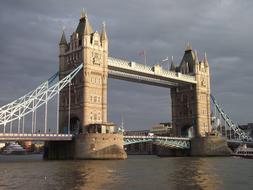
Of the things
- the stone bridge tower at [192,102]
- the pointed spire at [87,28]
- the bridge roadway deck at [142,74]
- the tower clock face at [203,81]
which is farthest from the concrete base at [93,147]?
the tower clock face at [203,81]

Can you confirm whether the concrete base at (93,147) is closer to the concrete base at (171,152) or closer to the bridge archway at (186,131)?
the concrete base at (171,152)

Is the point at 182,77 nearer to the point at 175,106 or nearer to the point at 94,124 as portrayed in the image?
the point at 175,106

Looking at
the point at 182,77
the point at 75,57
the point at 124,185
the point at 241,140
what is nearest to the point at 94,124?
the point at 75,57

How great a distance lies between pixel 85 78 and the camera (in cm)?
8544

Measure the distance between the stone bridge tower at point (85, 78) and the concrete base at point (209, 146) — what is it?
1299 inches

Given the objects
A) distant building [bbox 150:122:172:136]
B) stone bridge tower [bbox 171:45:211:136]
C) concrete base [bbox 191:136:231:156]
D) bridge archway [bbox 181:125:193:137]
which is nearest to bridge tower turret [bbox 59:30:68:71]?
stone bridge tower [bbox 171:45:211:136]

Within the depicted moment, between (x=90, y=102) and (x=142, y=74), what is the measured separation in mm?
18388

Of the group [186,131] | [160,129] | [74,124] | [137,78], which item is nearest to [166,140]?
[137,78]

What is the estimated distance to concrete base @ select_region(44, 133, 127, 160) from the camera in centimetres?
7669

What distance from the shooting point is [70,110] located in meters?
89.1

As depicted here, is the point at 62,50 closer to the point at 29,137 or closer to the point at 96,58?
the point at 96,58

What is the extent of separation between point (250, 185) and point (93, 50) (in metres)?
58.5

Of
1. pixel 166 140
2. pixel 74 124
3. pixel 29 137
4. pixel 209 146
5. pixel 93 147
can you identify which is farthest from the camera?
pixel 209 146

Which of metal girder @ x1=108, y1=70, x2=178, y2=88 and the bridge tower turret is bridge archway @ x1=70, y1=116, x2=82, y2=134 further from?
metal girder @ x1=108, y1=70, x2=178, y2=88
